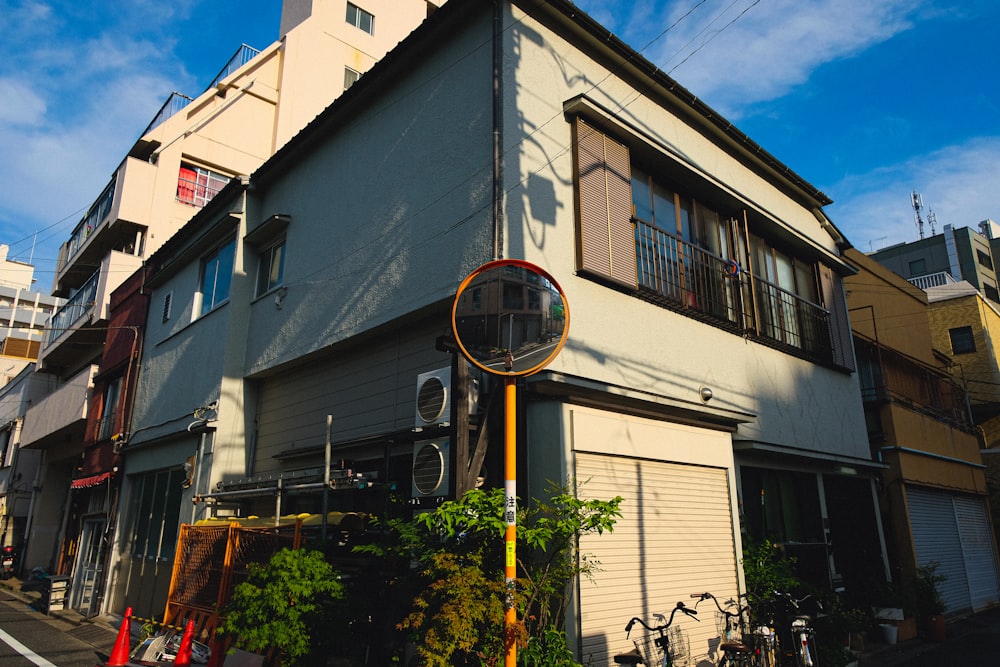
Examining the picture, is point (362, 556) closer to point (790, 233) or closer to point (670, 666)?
point (670, 666)

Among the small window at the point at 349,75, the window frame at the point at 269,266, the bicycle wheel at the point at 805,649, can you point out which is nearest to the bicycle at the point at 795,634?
the bicycle wheel at the point at 805,649

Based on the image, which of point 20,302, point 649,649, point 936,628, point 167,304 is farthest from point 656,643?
point 20,302

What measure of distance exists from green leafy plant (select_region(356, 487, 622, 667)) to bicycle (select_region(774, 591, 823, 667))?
122 inches

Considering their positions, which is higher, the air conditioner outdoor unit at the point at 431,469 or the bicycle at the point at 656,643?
the air conditioner outdoor unit at the point at 431,469

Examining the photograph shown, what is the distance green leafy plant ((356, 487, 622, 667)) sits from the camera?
Answer: 16.3 feet

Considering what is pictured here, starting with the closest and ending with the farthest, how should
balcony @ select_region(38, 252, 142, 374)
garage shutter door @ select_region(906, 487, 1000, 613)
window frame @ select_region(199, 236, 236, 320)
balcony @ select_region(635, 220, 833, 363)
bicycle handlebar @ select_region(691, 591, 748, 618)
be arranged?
bicycle handlebar @ select_region(691, 591, 748, 618) → balcony @ select_region(635, 220, 833, 363) → window frame @ select_region(199, 236, 236, 320) → garage shutter door @ select_region(906, 487, 1000, 613) → balcony @ select_region(38, 252, 142, 374)

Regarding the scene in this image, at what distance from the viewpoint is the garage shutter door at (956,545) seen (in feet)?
44.7

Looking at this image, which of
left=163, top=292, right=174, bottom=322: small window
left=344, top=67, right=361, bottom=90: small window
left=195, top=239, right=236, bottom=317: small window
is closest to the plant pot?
left=195, top=239, right=236, bottom=317: small window

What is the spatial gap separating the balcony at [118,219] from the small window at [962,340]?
32.3 meters

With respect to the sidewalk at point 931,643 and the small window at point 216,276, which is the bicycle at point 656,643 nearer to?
the sidewalk at point 931,643

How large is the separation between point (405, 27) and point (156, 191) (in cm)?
1186

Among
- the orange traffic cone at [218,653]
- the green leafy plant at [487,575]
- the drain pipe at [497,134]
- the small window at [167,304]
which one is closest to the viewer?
the green leafy plant at [487,575]

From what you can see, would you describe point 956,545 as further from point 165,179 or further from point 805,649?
point 165,179

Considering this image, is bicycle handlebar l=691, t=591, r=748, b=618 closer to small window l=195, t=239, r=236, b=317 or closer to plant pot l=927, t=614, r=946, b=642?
plant pot l=927, t=614, r=946, b=642
